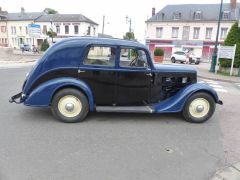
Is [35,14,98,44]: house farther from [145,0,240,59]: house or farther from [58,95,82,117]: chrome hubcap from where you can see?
[58,95,82,117]: chrome hubcap

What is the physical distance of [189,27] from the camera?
128 feet

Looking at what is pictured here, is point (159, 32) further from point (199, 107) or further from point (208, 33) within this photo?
point (199, 107)

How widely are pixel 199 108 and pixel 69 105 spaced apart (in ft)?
9.81

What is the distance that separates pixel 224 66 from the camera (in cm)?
1509

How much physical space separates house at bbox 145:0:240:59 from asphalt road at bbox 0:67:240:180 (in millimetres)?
35660

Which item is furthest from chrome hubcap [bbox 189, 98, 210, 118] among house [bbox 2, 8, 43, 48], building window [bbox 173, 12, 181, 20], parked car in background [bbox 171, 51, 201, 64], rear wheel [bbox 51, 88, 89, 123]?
house [bbox 2, 8, 43, 48]

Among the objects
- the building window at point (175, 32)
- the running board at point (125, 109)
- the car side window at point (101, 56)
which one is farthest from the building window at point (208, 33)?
the car side window at point (101, 56)

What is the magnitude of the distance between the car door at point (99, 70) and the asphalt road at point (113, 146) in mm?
744

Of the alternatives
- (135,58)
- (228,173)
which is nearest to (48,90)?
(135,58)

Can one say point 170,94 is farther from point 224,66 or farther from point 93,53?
point 224,66

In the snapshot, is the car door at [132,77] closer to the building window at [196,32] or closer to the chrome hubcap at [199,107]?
the chrome hubcap at [199,107]

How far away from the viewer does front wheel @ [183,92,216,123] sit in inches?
206

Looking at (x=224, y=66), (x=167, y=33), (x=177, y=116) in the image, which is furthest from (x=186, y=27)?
(x=177, y=116)

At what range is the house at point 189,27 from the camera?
37094 millimetres
